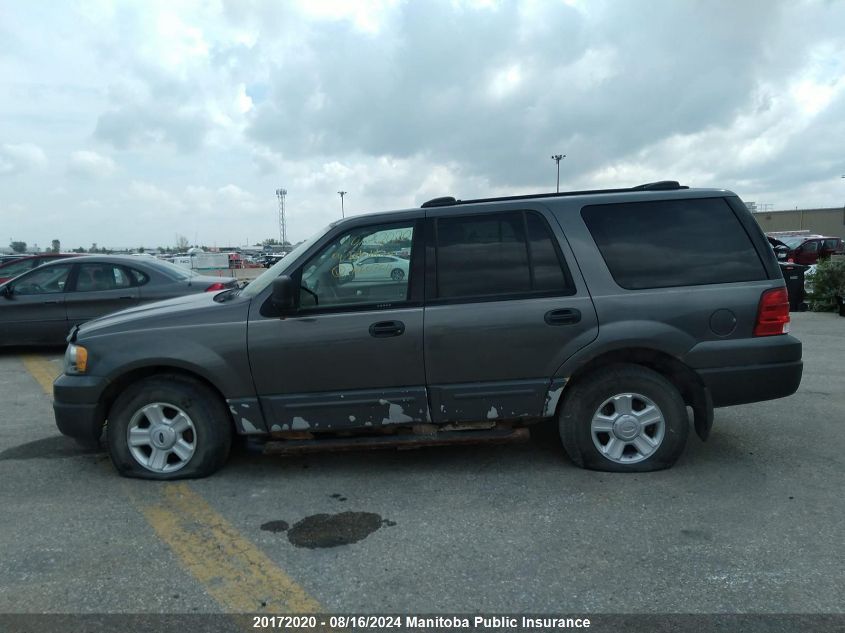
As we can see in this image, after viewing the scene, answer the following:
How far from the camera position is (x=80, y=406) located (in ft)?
13.4

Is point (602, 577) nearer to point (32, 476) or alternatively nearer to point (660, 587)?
point (660, 587)

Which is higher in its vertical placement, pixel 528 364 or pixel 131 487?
pixel 528 364

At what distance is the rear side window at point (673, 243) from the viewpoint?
4.02 m

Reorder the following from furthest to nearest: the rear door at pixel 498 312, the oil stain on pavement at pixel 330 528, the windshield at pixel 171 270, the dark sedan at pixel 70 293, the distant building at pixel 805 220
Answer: the distant building at pixel 805 220 < the windshield at pixel 171 270 < the dark sedan at pixel 70 293 < the rear door at pixel 498 312 < the oil stain on pavement at pixel 330 528

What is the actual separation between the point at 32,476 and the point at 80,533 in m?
1.16

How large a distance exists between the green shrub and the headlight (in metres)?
12.6

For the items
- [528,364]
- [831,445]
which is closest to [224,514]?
[528,364]

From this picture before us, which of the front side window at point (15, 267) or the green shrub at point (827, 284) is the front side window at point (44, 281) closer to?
the front side window at point (15, 267)

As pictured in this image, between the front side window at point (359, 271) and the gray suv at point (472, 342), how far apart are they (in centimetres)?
1

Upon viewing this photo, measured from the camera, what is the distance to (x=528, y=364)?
156 inches

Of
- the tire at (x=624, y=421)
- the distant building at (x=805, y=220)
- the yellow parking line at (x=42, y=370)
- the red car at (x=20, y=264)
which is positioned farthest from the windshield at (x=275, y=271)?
the distant building at (x=805, y=220)

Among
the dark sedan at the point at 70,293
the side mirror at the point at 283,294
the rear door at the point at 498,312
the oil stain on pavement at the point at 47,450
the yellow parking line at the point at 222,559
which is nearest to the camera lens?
the yellow parking line at the point at 222,559

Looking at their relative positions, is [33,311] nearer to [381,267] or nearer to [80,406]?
[80,406]

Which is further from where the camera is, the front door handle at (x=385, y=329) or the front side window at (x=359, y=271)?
the front side window at (x=359, y=271)
